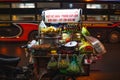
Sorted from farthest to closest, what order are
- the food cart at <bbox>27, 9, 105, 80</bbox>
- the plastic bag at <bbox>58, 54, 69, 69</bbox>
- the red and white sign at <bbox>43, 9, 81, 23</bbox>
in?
→ the red and white sign at <bbox>43, 9, 81, 23</bbox>
the food cart at <bbox>27, 9, 105, 80</bbox>
the plastic bag at <bbox>58, 54, 69, 69</bbox>

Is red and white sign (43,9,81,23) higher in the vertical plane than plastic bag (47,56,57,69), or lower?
higher

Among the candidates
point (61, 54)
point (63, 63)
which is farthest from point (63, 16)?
point (63, 63)


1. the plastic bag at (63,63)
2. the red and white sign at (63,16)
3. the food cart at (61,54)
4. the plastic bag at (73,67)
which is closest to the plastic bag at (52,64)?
the food cart at (61,54)

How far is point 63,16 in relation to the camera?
1062 cm

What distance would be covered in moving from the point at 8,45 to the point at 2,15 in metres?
1.72

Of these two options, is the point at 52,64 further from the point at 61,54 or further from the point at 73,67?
the point at 73,67

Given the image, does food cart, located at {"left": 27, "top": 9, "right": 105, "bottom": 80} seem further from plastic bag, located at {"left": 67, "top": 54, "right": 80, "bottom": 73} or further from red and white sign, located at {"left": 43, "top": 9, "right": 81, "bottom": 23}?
red and white sign, located at {"left": 43, "top": 9, "right": 81, "bottom": 23}

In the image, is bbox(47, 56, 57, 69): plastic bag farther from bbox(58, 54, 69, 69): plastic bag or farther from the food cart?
bbox(58, 54, 69, 69): plastic bag

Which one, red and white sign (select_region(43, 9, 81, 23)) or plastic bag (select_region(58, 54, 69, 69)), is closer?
plastic bag (select_region(58, 54, 69, 69))

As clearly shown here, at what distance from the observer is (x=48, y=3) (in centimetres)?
2069

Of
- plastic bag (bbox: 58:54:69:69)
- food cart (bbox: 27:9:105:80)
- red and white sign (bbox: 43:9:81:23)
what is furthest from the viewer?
red and white sign (bbox: 43:9:81:23)

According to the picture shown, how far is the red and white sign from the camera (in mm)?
10602

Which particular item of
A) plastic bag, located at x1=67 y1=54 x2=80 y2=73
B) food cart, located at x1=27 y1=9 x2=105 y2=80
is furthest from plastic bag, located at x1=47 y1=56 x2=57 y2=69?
plastic bag, located at x1=67 y1=54 x2=80 y2=73

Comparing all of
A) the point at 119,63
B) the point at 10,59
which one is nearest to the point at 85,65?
the point at 10,59
